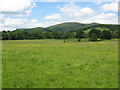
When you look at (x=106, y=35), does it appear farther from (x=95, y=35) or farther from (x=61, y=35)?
(x=61, y=35)

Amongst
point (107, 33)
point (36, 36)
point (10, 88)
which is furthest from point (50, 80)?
point (36, 36)

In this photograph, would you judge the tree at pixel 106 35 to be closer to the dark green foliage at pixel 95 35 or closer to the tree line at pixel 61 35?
the tree line at pixel 61 35

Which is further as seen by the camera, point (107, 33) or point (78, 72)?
point (107, 33)

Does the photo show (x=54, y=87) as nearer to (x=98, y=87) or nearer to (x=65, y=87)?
(x=65, y=87)

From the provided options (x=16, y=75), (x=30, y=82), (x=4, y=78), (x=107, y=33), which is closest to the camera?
(x=30, y=82)

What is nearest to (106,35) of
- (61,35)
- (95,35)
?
(95,35)

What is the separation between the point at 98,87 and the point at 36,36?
13111 centimetres

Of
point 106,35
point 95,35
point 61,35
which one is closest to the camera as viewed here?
point 95,35

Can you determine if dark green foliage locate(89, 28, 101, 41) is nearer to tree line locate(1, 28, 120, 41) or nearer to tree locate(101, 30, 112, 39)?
tree line locate(1, 28, 120, 41)

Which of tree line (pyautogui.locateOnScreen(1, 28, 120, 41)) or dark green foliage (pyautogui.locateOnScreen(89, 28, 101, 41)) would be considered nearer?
dark green foliage (pyautogui.locateOnScreen(89, 28, 101, 41))

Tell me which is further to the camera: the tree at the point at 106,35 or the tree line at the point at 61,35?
the tree at the point at 106,35

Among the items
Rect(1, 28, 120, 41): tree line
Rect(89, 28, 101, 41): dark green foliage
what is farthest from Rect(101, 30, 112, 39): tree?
Rect(89, 28, 101, 41): dark green foliage

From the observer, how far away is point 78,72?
1156cm

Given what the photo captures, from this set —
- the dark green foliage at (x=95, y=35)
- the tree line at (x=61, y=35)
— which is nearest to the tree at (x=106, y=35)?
the tree line at (x=61, y=35)
